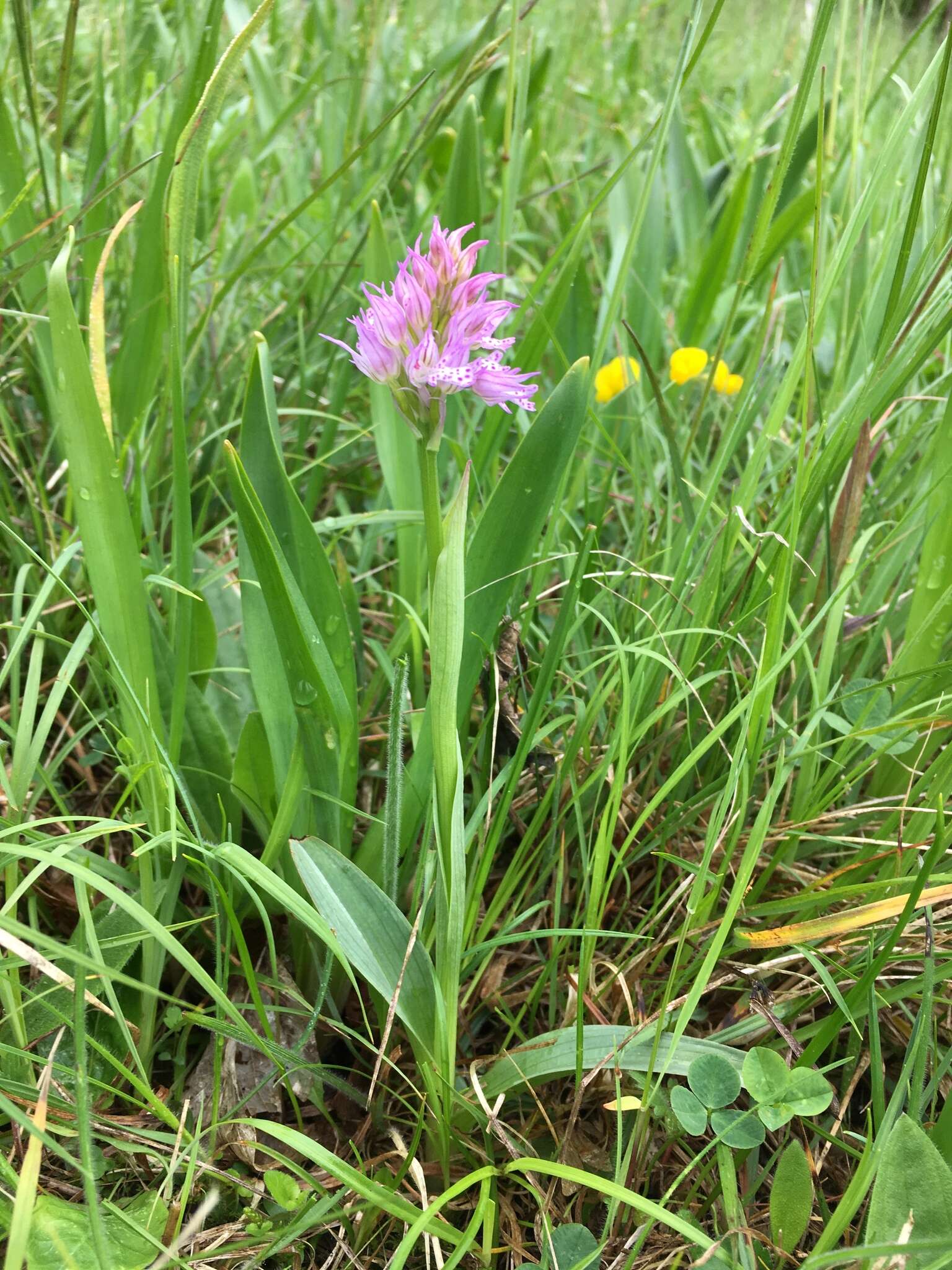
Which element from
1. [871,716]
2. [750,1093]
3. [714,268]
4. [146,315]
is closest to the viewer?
[750,1093]

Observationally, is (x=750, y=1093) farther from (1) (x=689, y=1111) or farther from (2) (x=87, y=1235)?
(2) (x=87, y=1235)

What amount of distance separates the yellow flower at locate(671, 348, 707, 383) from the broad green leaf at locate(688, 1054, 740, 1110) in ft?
4.02

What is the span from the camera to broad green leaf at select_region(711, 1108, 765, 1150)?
0.80m

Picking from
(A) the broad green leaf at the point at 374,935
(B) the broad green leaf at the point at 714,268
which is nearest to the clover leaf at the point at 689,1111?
(A) the broad green leaf at the point at 374,935

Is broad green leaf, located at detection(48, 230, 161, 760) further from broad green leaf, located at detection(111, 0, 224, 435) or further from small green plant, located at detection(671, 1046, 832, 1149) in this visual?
small green plant, located at detection(671, 1046, 832, 1149)

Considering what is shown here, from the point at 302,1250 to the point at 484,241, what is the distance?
0.94 meters

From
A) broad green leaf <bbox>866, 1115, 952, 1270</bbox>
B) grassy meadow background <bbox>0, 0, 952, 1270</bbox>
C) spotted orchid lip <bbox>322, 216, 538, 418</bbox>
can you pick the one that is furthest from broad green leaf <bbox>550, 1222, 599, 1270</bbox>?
spotted orchid lip <bbox>322, 216, 538, 418</bbox>

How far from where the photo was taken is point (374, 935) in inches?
34.7

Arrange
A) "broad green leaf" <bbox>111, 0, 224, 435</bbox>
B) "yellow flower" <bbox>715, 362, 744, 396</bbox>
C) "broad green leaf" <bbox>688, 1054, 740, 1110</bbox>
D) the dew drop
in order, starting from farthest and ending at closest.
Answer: "yellow flower" <bbox>715, 362, 744, 396</bbox>, "broad green leaf" <bbox>111, 0, 224, 435</bbox>, the dew drop, "broad green leaf" <bbox>688, 1054, 740, 1110</bbox>

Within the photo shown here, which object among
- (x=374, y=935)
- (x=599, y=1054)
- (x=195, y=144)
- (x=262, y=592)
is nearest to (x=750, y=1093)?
(x=599, y=1054)

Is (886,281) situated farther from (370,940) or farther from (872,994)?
(370,940)

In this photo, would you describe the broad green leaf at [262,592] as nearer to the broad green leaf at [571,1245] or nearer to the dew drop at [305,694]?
the dew drop at [305,694]

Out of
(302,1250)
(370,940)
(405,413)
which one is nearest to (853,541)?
(405,413)

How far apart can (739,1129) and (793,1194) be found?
0.06m
